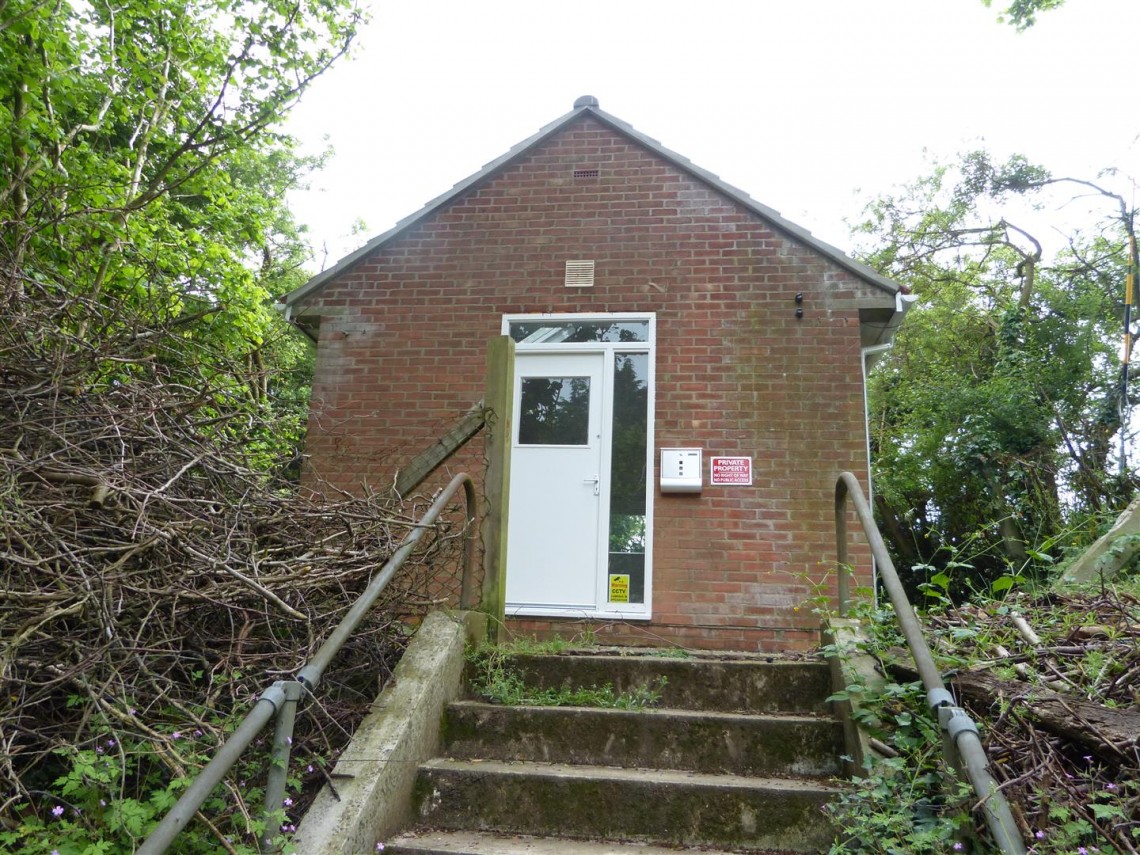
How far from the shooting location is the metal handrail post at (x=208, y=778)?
6.89 ft

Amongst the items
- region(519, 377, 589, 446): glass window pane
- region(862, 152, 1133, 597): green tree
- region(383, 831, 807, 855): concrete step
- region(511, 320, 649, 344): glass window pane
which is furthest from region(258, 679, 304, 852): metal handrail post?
region(862, 152, 1133, 597): green tree

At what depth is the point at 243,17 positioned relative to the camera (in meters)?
8.83

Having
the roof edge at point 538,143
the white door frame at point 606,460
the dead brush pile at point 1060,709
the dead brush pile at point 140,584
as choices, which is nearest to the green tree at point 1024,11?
the roof edge at point 538,143

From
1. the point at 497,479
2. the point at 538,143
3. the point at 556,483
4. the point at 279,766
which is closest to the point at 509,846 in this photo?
the point at 279,766

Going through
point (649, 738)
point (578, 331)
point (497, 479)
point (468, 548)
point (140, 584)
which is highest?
point (578, 331)

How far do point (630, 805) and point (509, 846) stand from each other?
0.47m

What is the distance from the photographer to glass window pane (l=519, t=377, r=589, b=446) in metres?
6.58

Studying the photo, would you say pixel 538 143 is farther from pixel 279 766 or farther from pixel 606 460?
pixel 279 766

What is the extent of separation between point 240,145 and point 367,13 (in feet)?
6.51

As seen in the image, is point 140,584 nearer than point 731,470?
Yes

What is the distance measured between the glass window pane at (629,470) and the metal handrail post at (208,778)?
387cm

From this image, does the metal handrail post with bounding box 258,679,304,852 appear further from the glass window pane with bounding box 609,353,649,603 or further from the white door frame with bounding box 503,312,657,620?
the glass window pane with bounding box 609,353,649,603

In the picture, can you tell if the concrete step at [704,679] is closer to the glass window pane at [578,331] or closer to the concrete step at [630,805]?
the concrete step at [630,805]

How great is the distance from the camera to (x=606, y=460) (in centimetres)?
647
